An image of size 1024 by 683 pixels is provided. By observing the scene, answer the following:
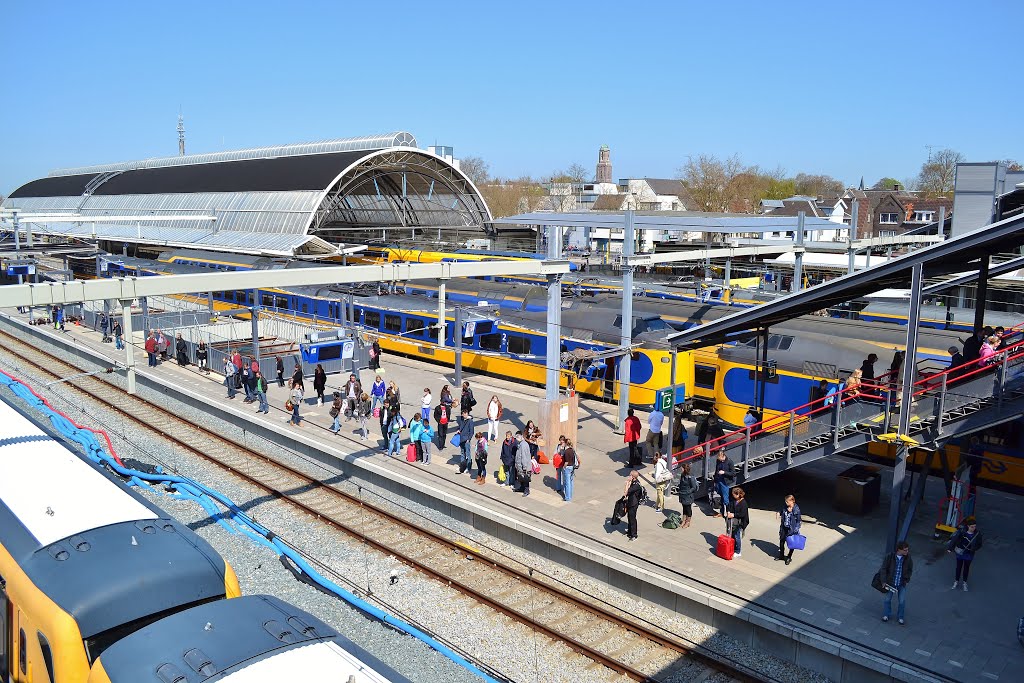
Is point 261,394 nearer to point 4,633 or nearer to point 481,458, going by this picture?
point 481,458

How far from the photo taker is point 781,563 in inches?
528

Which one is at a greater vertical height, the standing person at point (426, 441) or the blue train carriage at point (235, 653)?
the blue train carriage at point (235, 653)

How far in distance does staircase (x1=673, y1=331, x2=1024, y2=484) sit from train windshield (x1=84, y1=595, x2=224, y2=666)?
10.9 meters

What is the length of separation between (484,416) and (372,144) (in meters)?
34.5

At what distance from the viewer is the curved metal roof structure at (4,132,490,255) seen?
44.9 meters

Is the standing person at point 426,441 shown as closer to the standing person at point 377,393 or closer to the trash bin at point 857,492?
the standing person at point 377,393

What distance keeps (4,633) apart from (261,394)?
15.3 m

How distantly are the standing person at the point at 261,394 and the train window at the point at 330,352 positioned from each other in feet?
12.2

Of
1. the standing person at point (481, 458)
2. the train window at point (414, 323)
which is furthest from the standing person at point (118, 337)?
the standing person at point (481, 458)

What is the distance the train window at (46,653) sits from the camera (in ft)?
21.8

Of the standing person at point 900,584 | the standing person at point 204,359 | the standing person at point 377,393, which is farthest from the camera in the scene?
the standing person at point 204,359

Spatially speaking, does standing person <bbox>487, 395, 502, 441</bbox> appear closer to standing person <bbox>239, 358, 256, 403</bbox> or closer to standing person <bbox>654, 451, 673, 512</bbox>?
standing person <bbox>654, 451, 673, 512</bbox>

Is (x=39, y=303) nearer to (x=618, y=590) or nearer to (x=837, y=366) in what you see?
(x=618, y=590)

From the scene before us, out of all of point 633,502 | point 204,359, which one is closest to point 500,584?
point 633,502
